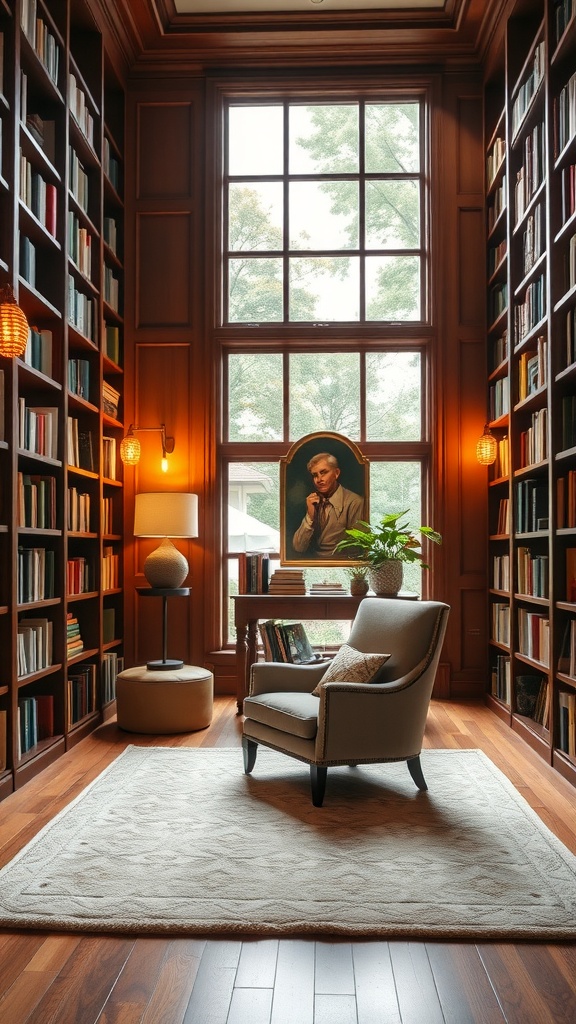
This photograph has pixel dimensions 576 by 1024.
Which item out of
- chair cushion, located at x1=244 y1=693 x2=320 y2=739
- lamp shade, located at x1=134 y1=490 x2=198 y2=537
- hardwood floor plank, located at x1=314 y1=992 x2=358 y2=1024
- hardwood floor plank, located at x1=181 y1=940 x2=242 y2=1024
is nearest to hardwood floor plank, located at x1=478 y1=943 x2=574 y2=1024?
hardwood floor plank, located at x1=314 y1=992 x2=358 y2=1024

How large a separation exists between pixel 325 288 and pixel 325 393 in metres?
0.82

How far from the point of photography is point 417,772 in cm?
402

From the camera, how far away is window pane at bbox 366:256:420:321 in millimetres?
6664

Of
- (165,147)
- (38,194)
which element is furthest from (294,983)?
(165,147)

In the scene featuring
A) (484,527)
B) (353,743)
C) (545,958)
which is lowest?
(545,958)

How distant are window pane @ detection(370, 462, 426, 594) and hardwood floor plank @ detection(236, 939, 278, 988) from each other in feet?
14.1

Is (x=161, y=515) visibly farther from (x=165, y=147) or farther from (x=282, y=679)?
(x=165, y=147)

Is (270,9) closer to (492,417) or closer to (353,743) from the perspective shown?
(492,417)

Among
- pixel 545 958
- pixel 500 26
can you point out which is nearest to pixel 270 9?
pixel 500 26

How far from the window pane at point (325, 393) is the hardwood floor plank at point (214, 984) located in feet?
15.1

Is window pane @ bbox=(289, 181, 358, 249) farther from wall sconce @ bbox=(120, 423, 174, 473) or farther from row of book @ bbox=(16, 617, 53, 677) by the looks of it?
row of book @ bbox=(16, 617, 53, 677)

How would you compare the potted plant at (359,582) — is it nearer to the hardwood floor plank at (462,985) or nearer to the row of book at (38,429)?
the row of book at (38,429)

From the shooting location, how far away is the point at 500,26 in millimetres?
5883

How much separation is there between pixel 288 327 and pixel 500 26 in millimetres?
2482
